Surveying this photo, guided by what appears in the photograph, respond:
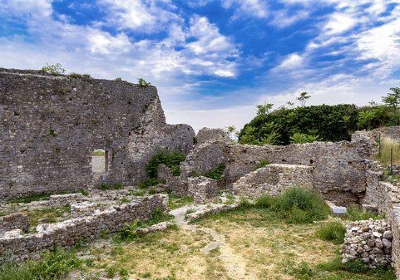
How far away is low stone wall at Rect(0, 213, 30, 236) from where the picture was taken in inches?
380

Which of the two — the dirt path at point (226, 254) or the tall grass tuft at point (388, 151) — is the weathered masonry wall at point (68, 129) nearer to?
the dirt path at point (226, 254)

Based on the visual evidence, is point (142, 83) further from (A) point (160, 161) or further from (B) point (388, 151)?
(B) point (388, 151)

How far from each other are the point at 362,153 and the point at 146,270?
12926 mm

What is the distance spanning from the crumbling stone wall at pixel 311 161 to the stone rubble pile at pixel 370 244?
27.3 feet

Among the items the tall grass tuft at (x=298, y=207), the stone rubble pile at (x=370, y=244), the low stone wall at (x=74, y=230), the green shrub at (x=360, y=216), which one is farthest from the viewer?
the tall grass tuft at (x=298, y=207)

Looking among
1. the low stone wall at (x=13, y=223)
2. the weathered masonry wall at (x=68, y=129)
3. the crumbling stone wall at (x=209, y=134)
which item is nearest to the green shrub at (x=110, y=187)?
the weathered masonry wall at (x=68, y=129)

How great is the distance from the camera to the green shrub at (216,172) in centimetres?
1795

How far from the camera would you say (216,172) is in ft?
60.5

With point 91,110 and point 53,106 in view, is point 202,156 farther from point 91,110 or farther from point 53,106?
point 53,106

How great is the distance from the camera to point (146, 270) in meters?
7.27

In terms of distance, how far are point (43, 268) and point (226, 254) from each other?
4384 mm

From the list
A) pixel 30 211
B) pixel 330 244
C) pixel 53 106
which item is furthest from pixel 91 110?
pixel 330 244

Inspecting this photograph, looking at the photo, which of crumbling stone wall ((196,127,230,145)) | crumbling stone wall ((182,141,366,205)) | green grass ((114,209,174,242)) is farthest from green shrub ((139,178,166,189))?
green grass ((114,209,174,242))

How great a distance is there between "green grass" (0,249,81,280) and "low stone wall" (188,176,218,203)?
7.72m
